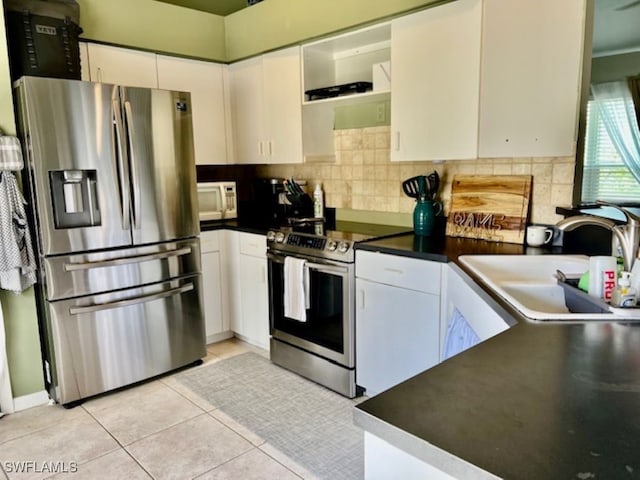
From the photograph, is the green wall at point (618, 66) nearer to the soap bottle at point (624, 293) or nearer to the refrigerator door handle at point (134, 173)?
the soap bottle at point (624, 293)

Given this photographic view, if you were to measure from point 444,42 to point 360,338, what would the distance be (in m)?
1.63

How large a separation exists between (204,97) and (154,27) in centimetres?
57

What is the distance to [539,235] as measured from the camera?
7.36 feet

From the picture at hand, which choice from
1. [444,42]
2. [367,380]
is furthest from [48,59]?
[367,380]

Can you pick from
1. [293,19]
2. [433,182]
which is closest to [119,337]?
[433,182]

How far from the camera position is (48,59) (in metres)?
2.56

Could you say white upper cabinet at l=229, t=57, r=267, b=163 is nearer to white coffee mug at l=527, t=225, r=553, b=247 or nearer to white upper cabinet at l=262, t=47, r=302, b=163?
white upper cabinet at l=262, t=47, r=302, b=163

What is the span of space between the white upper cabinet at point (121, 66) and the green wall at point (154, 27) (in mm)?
54

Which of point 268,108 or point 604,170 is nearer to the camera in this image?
point 604,170

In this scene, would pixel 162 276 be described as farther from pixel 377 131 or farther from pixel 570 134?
pixel 570 134

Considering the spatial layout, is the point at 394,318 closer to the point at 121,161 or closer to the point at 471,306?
the point at 471,306

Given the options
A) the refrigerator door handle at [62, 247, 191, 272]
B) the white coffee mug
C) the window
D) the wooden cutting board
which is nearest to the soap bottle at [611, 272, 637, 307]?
the white coffee mug

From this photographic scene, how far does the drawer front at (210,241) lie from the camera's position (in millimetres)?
3286

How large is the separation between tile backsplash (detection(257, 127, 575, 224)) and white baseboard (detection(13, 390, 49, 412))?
7.25 feet
